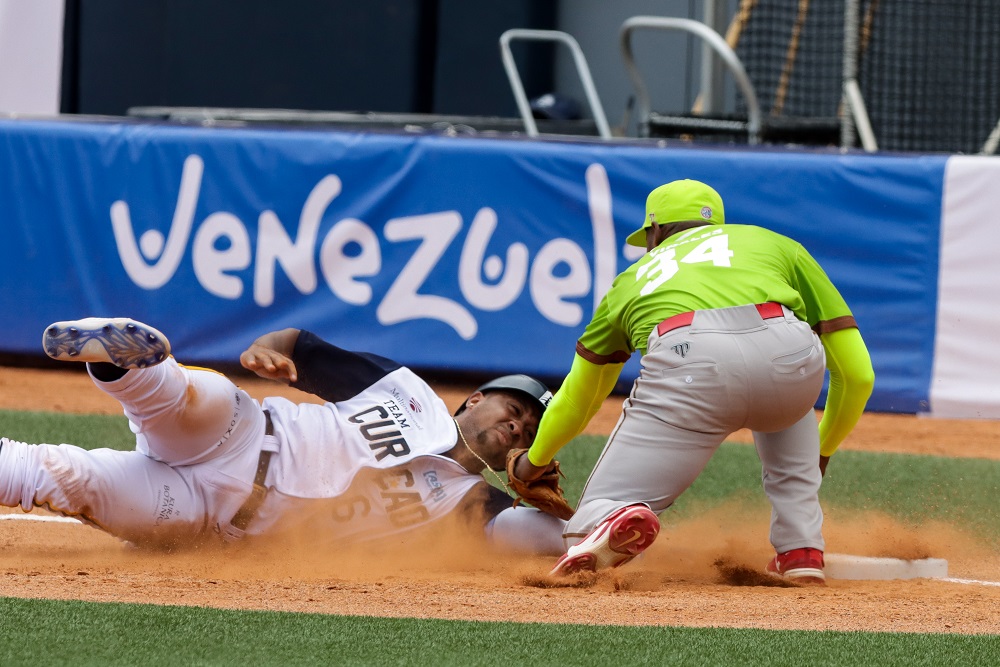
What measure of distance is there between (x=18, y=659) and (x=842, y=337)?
9.84ft

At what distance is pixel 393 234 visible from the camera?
9.28m

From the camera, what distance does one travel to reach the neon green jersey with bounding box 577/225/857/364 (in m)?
4.60

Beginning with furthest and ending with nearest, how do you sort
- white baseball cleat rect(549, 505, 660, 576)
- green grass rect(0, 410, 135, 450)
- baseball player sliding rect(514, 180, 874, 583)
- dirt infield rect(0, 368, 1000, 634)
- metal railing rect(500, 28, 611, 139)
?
metal railing rect(500, 28, 611, 139) → green grass rect(0, 410, 135, 450) → baseball player sliding rect(514, 180, 874, 583) → white baseball cleat rect(549, 505, 660, 576) → dirt infield rect(0, 368, 1000, 634)

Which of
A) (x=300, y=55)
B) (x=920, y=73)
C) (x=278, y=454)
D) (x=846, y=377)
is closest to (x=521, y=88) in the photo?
(x=920, y=73)

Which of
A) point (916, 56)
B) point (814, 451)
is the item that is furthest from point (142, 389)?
point (916, 56)

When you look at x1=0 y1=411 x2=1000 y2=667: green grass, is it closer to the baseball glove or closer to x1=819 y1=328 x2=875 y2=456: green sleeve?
the baseball glove

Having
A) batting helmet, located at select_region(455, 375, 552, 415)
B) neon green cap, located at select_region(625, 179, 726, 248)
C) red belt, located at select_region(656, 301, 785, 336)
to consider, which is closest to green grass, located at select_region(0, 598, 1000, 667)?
red belt, located at select_region(656, 301, 785, 336)

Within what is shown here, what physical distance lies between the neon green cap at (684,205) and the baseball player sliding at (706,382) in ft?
0.29

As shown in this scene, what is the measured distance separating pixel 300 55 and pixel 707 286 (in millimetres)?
12843

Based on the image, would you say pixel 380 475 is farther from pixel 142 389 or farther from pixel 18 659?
pixel 18 659

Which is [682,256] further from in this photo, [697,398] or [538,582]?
[538,582]

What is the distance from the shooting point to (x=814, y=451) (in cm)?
495

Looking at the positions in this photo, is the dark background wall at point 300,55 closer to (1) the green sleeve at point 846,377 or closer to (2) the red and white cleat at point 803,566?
(1) the green sleeve at point 846,377

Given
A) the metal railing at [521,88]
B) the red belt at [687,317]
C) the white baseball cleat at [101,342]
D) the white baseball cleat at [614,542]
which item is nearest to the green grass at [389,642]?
the white baseball cleat at [614,542]
